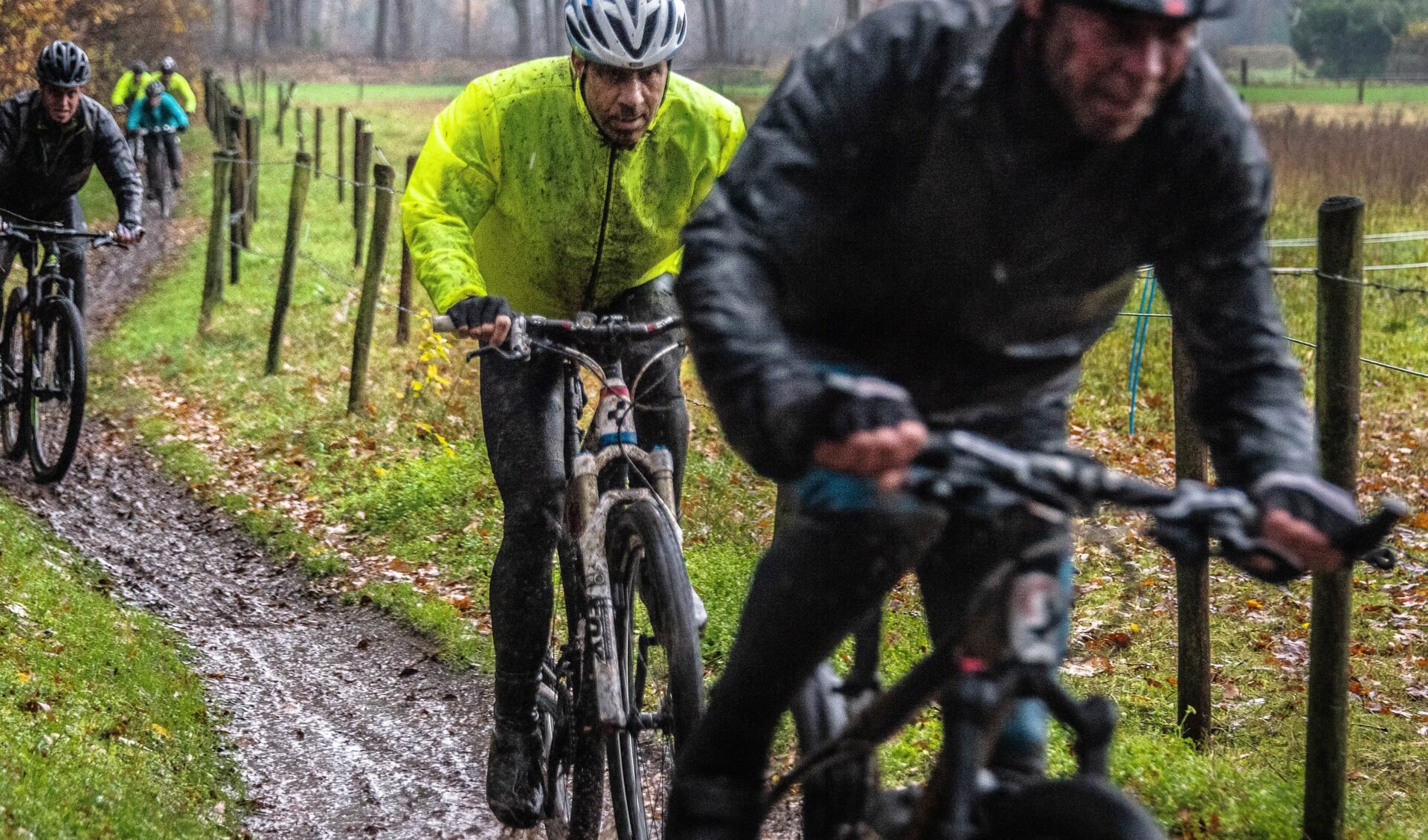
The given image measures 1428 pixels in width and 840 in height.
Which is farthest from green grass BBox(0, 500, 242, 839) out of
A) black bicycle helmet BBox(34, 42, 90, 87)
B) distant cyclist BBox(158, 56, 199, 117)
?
distant cyclist BBox(158, 56, 199, 117)

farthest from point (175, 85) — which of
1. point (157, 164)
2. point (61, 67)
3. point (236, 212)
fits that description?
point (61, 67)

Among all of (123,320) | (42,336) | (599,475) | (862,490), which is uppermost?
(862,490)

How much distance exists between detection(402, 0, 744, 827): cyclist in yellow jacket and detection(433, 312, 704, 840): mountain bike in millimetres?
171

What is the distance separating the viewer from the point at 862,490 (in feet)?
8.07

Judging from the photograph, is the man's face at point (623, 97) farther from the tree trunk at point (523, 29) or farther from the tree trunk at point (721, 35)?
the tree trunk at point (523, 29)

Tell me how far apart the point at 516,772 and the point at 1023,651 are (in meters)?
2.65

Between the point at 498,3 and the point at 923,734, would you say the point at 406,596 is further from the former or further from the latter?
the point at 498,3

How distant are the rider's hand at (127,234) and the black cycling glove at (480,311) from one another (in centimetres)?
618

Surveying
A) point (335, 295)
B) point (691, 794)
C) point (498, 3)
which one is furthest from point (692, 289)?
point (498, 3)

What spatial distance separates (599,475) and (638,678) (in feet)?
1.76

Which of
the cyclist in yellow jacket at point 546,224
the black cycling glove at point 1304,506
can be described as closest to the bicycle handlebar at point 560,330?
the cyclist in yellow jacket at point 546,224

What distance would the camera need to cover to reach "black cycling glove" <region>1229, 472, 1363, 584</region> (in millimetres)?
2178

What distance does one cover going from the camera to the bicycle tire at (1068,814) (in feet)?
6.70

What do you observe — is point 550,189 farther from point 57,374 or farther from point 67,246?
point 67,246
